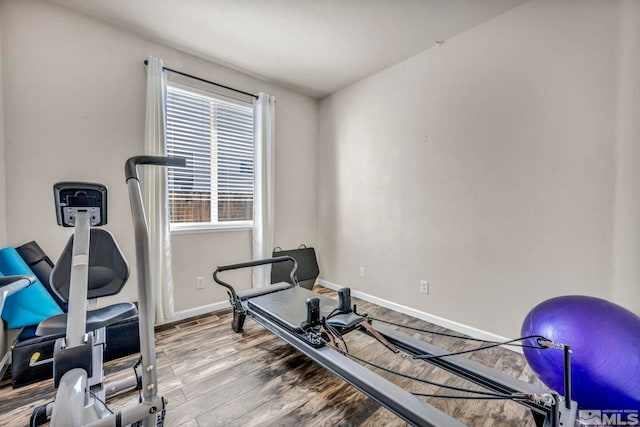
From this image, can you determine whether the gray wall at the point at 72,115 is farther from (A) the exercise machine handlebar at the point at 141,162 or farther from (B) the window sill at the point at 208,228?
(A) the exercise machine handlebar at the point at 141,162

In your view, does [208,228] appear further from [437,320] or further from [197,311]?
[437,320]

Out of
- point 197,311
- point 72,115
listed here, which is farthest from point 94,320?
point 72,115

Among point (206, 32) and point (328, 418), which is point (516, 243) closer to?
point (328, 418)

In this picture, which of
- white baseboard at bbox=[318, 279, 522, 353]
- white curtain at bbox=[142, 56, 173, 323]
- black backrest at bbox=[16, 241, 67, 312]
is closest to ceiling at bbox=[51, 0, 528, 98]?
white curtain at bbox=[142, 56, 173, 323]

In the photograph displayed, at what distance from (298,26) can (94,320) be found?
2.44 metres

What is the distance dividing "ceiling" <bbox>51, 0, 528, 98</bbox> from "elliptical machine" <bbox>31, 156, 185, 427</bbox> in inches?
62.3

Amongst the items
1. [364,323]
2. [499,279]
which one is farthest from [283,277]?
[499,279]

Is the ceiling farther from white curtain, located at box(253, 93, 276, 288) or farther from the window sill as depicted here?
the window sill

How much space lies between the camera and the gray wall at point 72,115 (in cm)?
188

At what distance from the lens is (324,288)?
142 inches

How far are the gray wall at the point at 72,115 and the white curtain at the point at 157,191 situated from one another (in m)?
0.12

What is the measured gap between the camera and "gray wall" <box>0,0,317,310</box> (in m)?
1.88

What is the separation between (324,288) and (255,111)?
95.0 inches

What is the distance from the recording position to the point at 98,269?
152 cm
